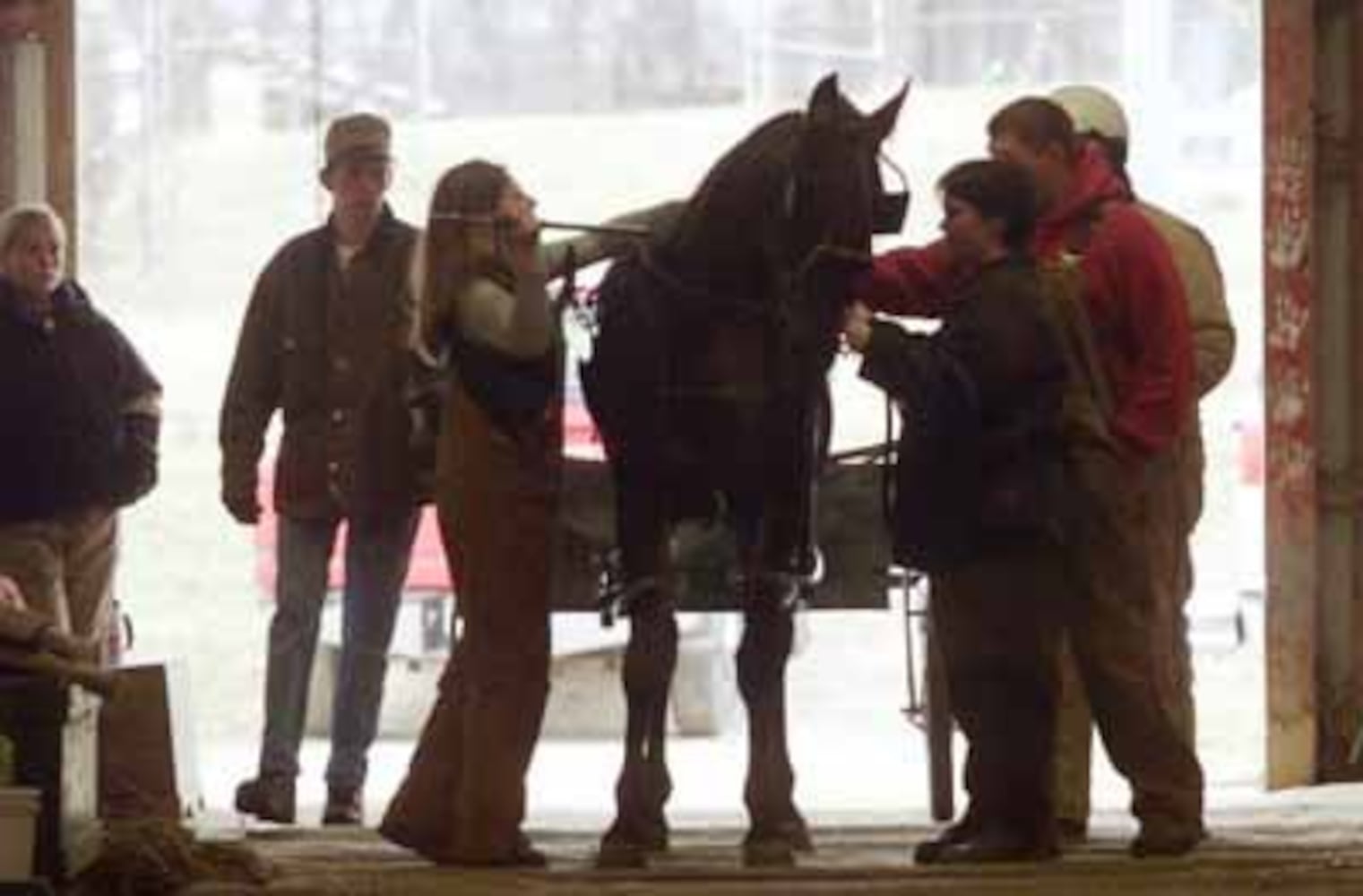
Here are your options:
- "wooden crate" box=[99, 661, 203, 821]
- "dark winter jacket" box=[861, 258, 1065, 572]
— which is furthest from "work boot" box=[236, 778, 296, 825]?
"dark winter jacket" box=[861, 258, 1065, 572]

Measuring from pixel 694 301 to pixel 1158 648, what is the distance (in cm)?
143

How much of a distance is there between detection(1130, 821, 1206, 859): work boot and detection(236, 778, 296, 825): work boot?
11.0 feet

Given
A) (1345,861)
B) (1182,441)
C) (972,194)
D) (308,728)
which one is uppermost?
(972,194)

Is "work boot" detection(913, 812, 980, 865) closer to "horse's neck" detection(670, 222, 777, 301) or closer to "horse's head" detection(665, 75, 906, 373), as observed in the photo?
"horse's head" detection(665, 75, 906, 373)

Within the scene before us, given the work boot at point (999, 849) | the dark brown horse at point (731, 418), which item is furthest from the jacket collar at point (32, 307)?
the work boot at point (999, 849)

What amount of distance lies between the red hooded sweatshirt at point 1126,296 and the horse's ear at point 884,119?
36 centimetres

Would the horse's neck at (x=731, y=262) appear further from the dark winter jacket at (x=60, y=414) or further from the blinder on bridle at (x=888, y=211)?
the dark winter jacket at (x=60, y=414)

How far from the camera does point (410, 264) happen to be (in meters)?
11.6

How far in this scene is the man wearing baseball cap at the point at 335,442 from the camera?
11.5m

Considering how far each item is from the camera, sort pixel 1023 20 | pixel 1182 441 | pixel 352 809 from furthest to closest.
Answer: pixel 1023 20 < pixel 352 809 < pixel 1182 441

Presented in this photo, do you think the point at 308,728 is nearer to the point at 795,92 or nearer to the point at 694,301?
the point at 795,92

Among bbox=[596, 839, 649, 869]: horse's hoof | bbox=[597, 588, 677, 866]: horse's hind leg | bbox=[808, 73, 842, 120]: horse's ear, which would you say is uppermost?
bbox=[808, 73, 842, 120]: horse's ear

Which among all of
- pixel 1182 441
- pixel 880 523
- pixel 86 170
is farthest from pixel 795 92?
pixel 1182 441

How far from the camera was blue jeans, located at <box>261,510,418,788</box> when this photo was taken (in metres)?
11.6
